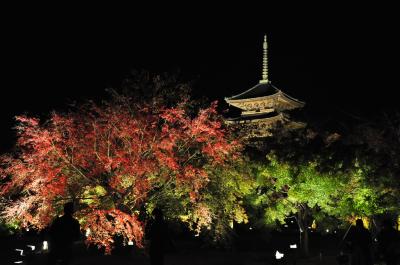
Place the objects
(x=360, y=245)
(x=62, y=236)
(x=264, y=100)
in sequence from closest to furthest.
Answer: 1. (x=62, y=236)
2. (x=360, y=245)
3. (x=264, y=100)

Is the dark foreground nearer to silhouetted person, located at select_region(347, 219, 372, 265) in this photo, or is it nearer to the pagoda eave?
silhouetted person, located at select_region(347, 219, 372, 265)

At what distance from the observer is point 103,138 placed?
698 inches

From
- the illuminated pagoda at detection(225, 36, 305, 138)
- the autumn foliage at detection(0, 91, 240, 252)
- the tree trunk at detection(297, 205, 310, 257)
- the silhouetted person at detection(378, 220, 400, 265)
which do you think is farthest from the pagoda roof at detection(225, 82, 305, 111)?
the silhouetted person at detection(378, 220, 400, 265)

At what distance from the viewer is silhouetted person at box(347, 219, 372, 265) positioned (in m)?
9.90

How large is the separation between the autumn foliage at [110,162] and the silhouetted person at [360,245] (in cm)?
780

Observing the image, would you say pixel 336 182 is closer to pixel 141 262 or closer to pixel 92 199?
pixel 141 262

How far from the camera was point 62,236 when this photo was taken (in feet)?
27.3

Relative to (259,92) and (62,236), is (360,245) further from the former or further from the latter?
(259,92)

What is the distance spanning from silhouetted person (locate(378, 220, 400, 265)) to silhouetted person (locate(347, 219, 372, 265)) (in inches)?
15.3

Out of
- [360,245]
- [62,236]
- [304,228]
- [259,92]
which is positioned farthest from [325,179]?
[259,92]

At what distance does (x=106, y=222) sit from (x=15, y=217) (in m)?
3.62

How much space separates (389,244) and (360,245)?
0.69 m

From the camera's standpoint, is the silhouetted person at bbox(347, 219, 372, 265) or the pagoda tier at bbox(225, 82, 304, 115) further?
the pagoda tier at bbox(225, 82, 304, 115)

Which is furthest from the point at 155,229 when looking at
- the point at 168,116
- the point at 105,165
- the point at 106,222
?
the point at 168,116
